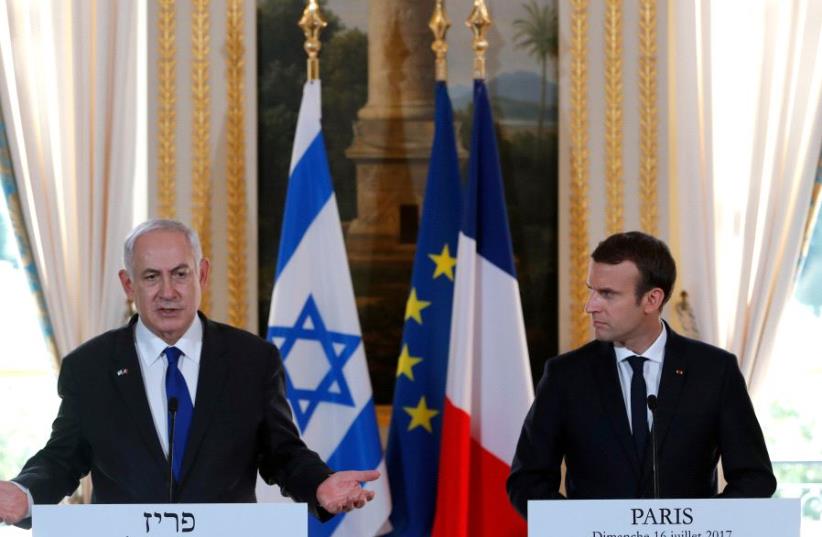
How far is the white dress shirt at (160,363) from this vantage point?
125 inches

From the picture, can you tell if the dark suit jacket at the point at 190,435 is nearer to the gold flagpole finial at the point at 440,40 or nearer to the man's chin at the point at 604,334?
the man's chin at the point at 604,334

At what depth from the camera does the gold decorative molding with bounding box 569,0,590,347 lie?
17.6 feet

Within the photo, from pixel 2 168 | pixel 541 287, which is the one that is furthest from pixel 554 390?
pixel 2 168

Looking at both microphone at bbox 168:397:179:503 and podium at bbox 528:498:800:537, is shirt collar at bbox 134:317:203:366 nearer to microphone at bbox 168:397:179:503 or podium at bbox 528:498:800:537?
microphone at bbox 168:397:179:503

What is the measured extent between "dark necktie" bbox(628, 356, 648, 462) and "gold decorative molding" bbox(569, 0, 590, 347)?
2.00m

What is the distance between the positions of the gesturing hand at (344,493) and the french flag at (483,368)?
1.95m

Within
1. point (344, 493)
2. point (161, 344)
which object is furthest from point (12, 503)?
point (344, 493)

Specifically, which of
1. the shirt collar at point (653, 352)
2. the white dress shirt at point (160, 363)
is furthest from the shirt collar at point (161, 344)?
the shirt collar at point (653, 352)

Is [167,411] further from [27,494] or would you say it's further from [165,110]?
[165,110]

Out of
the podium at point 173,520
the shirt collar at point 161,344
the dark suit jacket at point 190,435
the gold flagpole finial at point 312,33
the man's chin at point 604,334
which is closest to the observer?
the podium at point 173,520

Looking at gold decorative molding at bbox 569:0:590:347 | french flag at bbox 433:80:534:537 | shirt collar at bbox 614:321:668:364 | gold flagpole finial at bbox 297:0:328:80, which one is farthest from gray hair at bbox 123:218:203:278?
gold decorative molding at bbox 569:0:590:347

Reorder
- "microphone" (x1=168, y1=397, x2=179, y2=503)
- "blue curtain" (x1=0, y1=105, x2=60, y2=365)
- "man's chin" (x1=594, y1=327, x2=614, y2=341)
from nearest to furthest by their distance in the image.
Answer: "microphone" (x1=168, y1=397, x2=179, y2=503) < "man's chin" (x1=594, y1=327, x2=614, y2=341) < "blue curtain" (x1=0, y1=105, x2=60, y2=365)

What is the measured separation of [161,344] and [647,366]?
4.48ft

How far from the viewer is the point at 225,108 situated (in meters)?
5.38
